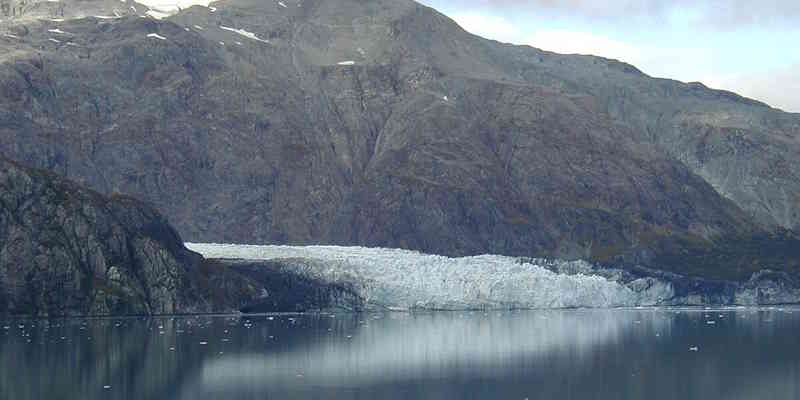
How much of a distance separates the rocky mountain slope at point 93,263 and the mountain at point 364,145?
158 feet

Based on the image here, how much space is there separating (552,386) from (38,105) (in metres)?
110

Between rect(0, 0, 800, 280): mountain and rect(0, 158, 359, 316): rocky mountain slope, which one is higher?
rect(0, 0, 800, 280): mountain

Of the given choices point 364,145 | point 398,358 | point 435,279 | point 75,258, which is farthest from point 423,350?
point 364,145

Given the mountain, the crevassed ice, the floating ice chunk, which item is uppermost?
the floating ice chunk

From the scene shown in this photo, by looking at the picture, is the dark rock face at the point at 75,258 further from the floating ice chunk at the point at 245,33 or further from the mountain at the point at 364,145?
the floating ice chunk at the point at 245,33

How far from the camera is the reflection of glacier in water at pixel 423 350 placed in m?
60.8

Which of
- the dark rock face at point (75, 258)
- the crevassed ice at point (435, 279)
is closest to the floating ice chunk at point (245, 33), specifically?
the crevassed ice at point (435, 279)

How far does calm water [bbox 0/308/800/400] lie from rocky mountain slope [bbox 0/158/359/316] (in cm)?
345

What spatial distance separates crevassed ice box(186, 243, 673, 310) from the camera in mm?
101812

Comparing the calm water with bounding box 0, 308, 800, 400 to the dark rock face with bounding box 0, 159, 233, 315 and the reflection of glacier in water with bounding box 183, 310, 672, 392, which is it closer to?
the reflection of glacier in water with bounding box 183, 310, 672, 392

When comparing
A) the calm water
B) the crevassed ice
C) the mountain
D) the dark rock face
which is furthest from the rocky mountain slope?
the mountain

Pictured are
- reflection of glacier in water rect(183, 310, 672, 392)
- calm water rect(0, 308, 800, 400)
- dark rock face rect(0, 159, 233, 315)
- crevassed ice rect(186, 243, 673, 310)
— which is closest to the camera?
calm water rect(0, 308, 800, 400)

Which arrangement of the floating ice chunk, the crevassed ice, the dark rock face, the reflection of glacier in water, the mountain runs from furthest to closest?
1. the floating ice chunk
2. the mountain
3. the crevassed ice
4. the dark rock face
5. the reflection of glacier in water

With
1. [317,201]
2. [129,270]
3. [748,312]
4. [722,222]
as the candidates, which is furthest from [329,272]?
[722,222]
